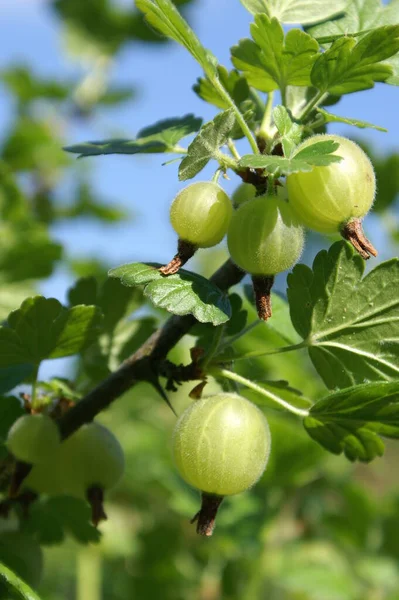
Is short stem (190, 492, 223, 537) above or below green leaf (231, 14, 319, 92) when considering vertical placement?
below

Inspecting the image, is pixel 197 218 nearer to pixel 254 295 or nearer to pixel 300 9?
pixel 254 295

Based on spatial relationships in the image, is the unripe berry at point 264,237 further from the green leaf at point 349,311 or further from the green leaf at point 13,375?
the green leaf at point 13,375

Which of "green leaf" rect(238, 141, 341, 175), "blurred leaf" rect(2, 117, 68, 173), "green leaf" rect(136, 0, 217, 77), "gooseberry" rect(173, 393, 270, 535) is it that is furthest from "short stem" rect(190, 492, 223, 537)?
"blurred leaf" rect(2, 117, 68, 173)

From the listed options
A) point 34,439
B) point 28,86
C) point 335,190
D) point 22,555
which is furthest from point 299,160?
point 28,86

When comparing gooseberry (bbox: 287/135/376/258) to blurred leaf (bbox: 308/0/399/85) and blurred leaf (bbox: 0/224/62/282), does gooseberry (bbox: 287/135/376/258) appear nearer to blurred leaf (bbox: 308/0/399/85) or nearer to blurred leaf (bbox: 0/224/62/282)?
blurred leaf (bbox: 308/0/399/85)

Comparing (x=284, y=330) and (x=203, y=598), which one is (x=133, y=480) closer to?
(x=203, y=598)

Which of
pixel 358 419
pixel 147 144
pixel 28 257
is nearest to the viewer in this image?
pixel 358 419
